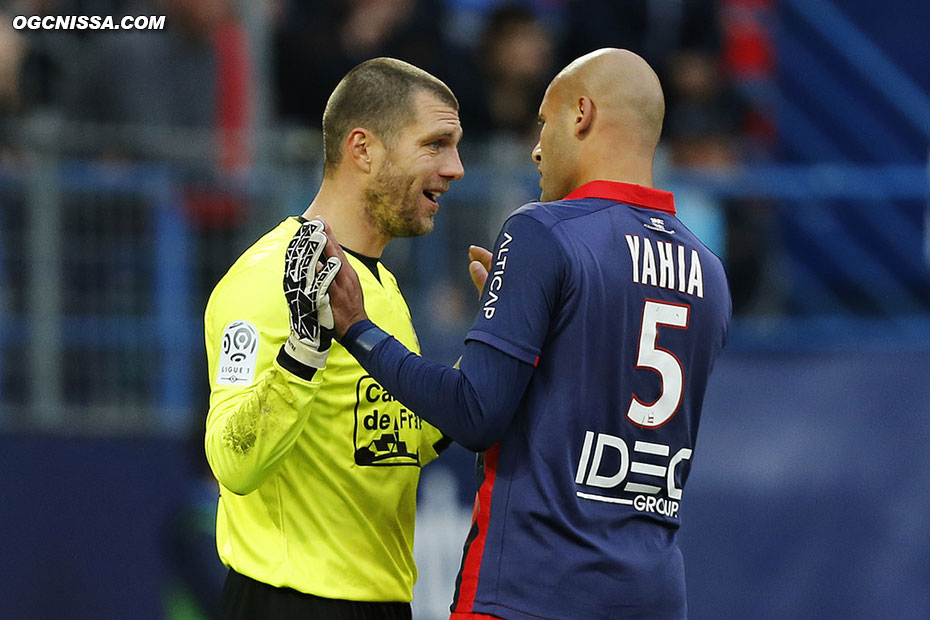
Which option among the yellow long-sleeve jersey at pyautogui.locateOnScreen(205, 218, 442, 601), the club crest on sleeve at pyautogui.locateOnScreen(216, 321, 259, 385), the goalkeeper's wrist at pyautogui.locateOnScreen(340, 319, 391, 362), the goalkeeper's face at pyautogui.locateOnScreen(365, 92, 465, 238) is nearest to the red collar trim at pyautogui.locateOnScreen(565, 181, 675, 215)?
the goalkeeper's face at pyautogui.locateOnScreen(365, 92, 465, 238)

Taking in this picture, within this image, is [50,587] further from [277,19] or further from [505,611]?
[505,611]

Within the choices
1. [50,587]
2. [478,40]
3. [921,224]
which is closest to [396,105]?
[50,587]

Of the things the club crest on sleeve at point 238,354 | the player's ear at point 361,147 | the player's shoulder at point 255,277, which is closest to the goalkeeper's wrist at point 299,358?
the club crest on sleeve at point 238,354

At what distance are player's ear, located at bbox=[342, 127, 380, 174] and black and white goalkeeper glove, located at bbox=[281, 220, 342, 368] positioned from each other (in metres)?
0.62

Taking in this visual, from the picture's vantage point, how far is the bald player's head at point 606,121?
385 cm

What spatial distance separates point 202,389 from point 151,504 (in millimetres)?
720

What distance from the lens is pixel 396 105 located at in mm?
4246

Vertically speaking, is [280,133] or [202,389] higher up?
[280,133]

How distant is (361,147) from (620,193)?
2.86 feet

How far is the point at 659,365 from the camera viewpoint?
373 centimetres

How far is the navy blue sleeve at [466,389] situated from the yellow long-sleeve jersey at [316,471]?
286 millimetres

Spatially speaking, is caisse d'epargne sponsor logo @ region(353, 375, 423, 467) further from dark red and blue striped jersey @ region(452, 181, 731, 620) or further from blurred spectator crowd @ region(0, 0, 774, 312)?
blurred spectator crowd @ region(0, 0, 774, 312)

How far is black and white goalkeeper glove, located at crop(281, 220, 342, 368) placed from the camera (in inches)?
140

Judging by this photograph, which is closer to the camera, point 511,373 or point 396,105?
point 511,373
